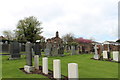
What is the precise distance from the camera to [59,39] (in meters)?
60.8

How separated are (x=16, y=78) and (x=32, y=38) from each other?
1580 inches

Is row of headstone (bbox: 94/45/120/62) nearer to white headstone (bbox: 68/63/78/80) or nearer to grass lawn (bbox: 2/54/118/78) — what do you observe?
grass lawn (bbox: 2/54/118/78)

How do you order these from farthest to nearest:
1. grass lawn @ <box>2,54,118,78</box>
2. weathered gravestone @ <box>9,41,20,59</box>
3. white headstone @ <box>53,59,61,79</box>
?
1. weathered gravestone @ <box>9,41,20,59</box>
2. grass lawn @ <box>2,54,118,78</box>
3. white headstone @ <box>53,59,61,79</box>

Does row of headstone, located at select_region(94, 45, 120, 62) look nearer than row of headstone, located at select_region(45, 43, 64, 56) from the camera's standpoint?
Yes

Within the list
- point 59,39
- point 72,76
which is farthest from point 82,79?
point 59,39

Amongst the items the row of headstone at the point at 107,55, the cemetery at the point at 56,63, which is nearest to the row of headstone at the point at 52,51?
the cemetery at the point at 56,63

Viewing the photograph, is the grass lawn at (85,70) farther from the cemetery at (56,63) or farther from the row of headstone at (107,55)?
the row of headstone at (107,55)

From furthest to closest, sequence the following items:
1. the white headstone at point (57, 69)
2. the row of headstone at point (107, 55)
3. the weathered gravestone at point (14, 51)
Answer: the weathered gravestone at point (14, 51)
the row of headstone at point (107, 55)
the white headstone at point (57, 69)

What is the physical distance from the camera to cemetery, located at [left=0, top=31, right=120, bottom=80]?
23.9 ft

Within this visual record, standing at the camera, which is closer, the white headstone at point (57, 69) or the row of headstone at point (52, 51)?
the white headstone at point (57, 69)

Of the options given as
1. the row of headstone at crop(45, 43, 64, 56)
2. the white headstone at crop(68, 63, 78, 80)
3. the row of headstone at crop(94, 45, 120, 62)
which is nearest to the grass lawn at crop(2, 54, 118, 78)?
the white headstone at crop(68, 63, 78, 80)

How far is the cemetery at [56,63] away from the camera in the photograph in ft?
23.9

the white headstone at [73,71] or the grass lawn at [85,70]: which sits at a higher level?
the white headstone at [73,71]

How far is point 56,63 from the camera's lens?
6.97 meters
